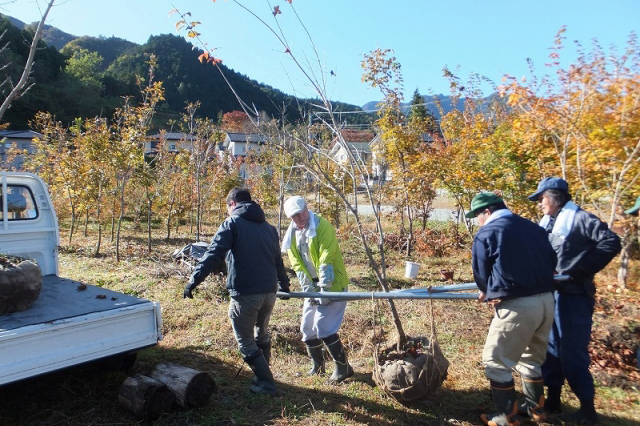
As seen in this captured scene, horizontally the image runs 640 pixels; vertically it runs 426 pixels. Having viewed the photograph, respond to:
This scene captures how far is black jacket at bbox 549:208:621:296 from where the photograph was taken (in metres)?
3.13

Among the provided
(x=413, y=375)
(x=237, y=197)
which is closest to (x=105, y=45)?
(x=237, y=197)

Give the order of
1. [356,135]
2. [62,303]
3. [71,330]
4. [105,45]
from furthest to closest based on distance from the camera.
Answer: [105,45]
[356,135]
[62,303]
[71,330]

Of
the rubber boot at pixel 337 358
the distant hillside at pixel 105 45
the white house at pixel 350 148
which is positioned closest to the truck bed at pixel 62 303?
the rubber boot at pixel 337 358

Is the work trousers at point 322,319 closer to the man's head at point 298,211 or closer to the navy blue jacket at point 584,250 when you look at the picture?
the man's head at point 298,211

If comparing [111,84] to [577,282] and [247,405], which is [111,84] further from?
[577,282]

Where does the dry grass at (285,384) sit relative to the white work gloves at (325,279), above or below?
below

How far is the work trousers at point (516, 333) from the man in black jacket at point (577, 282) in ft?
A: 0.85

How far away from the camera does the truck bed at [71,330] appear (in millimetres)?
3102

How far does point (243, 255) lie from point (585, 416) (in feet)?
9.17

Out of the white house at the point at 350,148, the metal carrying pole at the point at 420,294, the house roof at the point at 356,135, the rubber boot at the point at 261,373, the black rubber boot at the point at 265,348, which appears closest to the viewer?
the metal carrying pole at the point at 420,294

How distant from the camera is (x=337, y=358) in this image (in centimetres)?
410

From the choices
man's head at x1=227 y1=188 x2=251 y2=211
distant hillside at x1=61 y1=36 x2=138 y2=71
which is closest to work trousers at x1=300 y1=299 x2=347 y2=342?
man's head at x1=227 y1=188 x2=251 y2=211

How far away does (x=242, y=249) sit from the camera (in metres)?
3.75

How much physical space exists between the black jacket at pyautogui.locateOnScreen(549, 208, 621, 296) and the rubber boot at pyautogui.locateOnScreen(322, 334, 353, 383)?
1.86m
